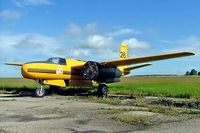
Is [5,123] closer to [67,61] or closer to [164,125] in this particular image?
[164,125]

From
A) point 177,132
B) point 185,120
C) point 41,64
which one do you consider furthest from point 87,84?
point 177,132

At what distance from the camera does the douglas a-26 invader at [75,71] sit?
75.7 ft

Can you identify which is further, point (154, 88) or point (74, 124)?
point (154, 88)

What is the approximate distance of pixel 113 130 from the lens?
9.77 m

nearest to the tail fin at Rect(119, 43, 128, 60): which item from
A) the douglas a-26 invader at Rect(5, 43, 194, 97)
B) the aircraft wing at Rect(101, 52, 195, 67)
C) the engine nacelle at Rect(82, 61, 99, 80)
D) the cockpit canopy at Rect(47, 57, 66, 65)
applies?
the douglas a-26 invader at Rect(5, 43, 194, 97)

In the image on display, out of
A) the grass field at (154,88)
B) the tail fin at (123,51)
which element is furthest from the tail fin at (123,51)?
the grass field at (154,88)

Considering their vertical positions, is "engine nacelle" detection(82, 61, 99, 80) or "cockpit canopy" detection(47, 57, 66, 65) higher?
"cockpit canopy" detection(47, 57, 66, 65)

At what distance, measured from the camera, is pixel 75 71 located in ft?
84.4

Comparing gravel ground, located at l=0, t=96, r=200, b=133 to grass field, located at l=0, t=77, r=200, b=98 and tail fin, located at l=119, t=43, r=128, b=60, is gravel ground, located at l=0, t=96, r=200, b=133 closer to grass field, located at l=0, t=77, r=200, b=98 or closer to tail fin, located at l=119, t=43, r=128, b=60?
grass field, located at l=0, t=77, r=200, b=98

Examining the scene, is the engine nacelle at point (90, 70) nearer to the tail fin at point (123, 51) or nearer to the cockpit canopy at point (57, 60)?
the cockpit canopy at point (57, 60)

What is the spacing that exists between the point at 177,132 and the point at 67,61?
1667cm

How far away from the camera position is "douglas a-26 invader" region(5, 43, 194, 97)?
23.1 meters

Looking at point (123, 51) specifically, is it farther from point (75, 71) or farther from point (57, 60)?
point (57, 60)

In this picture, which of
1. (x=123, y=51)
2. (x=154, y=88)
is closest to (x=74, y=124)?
(x=154, y=88)
